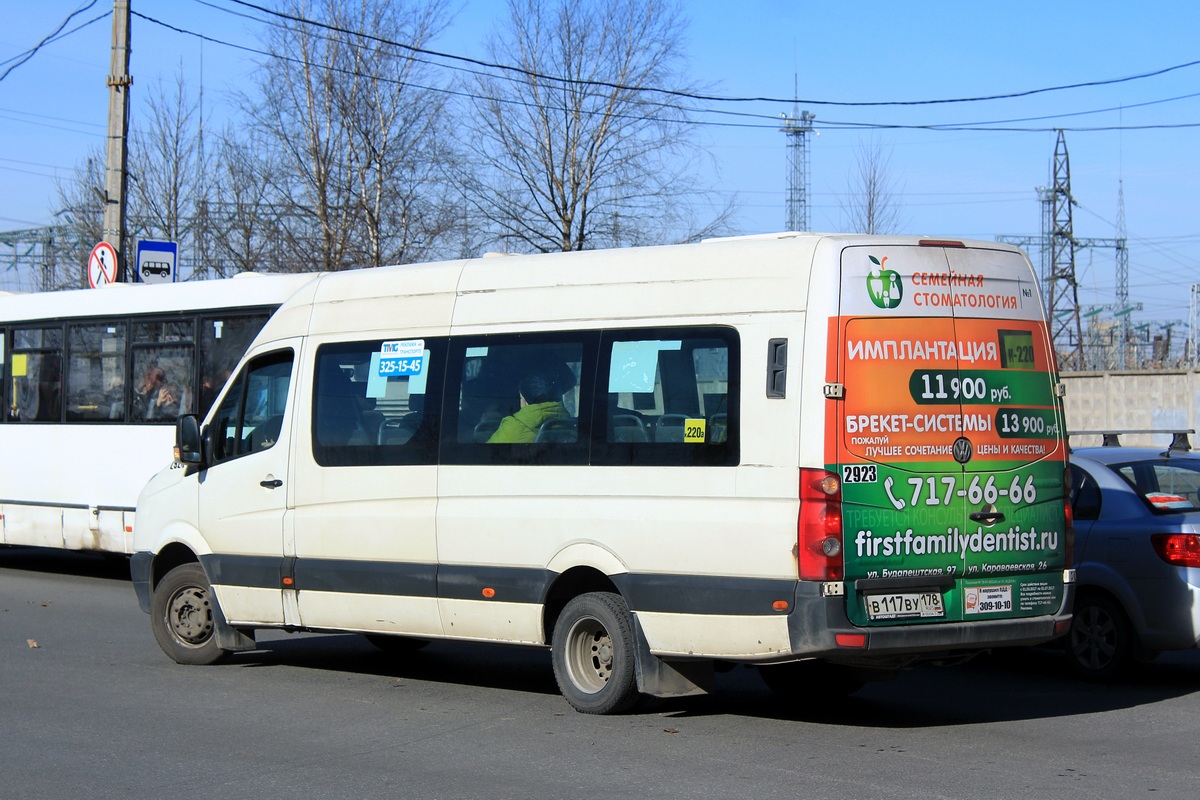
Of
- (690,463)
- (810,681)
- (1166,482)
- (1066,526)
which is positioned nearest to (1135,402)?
(1166,482)

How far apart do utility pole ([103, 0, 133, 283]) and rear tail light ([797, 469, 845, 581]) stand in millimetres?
15126

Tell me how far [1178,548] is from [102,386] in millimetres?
11622

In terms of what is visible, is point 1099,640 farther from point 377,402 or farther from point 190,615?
point 190,615

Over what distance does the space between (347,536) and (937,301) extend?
4.08 metres

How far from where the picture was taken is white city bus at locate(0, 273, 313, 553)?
14.5 metres

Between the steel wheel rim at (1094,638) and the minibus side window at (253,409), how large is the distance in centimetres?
557

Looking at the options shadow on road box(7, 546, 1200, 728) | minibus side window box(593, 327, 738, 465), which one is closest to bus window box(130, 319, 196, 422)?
shadow on road box(7, 546, 1200, 728)

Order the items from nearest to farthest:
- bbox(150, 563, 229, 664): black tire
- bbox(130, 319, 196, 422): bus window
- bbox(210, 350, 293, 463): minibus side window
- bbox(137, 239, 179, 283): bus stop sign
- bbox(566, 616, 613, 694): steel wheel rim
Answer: bbox(566, 616, 613, 694): steel wheel rim → bbox(210, 350, 293, 463): minibus side window → bbox(150, 563, 229, 664): black tire → bbox(130, 319, 196, 422): bus window → bbox(137, 239, 179, 283): bus stop sign

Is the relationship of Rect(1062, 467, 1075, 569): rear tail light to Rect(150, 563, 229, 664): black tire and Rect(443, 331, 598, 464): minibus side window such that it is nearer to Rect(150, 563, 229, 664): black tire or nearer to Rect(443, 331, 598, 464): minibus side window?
Rect(443, 331, 598, 464): minibus side window

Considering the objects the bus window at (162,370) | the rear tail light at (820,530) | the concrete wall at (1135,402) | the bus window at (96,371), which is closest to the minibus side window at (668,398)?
the rear tail light at (820,530)

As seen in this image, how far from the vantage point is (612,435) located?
25.9 feet

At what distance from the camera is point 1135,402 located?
78.0 ft

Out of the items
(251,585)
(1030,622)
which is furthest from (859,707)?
(251,585)

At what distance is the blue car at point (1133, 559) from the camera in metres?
8.78
